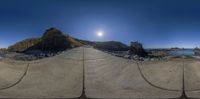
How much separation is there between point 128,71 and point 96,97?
157 centimetres

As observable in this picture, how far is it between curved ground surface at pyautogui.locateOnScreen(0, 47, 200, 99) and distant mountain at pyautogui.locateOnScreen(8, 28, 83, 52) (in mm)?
329

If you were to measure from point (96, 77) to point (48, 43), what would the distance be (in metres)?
1.63

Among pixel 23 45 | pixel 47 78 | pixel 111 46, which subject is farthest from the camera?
pixel 111 46

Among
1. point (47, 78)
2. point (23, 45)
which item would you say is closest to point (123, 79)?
point (47, 78)

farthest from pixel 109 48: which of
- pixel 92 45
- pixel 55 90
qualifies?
pixel 55 90

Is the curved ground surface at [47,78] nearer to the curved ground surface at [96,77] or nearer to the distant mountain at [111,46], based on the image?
the curved ground surface at [96,77]

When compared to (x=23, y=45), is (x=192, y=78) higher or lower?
lower

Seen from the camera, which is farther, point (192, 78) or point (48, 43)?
point (48, 43)

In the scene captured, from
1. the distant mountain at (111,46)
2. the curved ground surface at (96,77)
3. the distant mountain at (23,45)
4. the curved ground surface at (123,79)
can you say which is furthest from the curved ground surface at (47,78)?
the distant mountain at (111,46)

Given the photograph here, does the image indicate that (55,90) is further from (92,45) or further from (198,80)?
(198,80)

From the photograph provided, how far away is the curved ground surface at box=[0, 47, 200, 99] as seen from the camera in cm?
687

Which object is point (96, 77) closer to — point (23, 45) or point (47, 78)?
point (47, 78)

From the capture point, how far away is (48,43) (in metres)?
7.74

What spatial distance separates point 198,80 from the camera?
24.5ft
